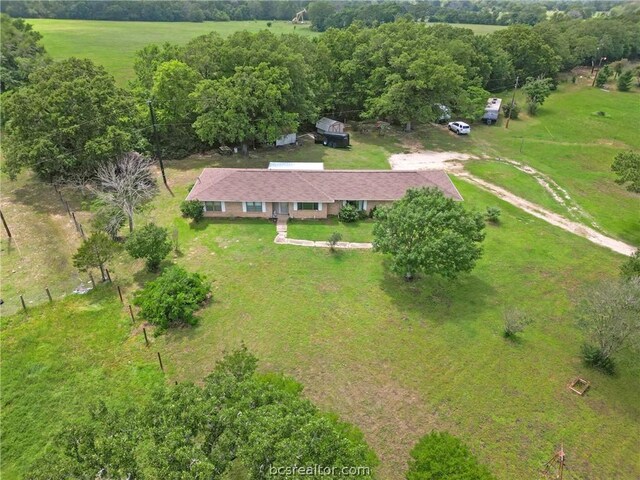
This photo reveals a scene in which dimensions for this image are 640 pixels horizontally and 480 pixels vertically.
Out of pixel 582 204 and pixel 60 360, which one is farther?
pixel 582 204

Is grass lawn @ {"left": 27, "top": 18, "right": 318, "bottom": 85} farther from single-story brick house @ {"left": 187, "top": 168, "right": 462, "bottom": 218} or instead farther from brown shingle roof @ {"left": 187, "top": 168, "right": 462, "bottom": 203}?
single-story brick house @ {"left": 187, "top": 168, "right": 462, "bottom": 218}

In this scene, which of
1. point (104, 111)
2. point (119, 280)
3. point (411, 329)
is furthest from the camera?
point (104, 111)

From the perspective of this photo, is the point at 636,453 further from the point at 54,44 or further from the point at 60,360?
the point at 54,44

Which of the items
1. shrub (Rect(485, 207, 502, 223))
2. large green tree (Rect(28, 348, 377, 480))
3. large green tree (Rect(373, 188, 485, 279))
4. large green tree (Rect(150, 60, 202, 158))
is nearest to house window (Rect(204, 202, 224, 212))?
large green tree (Rect(150, 60, 202, 158))

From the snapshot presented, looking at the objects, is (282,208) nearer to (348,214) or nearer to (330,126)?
(348,214)

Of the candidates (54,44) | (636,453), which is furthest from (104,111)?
(54,44)

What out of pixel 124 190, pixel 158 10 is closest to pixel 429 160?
pixel 124 190
